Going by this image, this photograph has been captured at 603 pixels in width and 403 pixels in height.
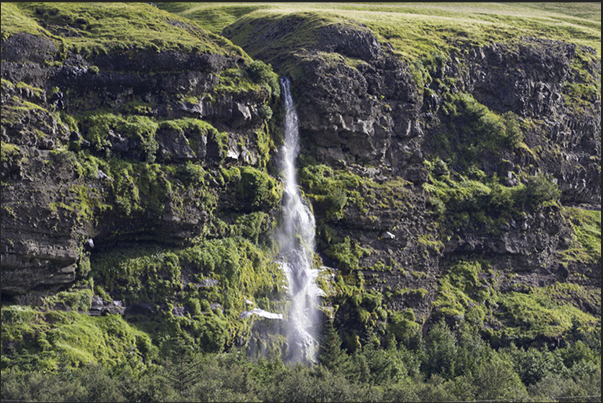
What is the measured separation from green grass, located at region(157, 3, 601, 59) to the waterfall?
68.7ft

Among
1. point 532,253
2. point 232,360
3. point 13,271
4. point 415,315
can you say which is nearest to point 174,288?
point 232,360

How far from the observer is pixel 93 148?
254ft

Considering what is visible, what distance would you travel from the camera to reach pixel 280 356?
8362 centimetres

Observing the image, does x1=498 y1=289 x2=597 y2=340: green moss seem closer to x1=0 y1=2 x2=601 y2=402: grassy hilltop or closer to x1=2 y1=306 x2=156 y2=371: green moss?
x1=0 y1=2 x2=601 y2=402: grassy hilltop

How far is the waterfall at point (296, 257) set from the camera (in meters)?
85.7

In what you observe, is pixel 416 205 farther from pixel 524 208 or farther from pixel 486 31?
pixel 486 31

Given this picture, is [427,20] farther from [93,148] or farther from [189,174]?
[93,148]

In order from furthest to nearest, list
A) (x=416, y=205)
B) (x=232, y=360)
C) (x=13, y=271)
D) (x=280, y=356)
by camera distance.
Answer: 1. (x=416, y=205)
2. (x=280, y=356)
3. (x=232, y=360)
4. (x=13, y=271)

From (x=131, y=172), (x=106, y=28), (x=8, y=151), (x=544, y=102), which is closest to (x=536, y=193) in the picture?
(x=544, y=102)

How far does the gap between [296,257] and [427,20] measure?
58449mm

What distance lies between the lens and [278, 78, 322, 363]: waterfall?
8569 centimetres

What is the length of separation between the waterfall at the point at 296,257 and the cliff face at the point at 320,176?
1.56m

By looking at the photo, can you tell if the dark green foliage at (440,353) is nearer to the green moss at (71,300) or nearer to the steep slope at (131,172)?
the steep slope at (131,172)

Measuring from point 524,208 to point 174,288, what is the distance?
2036 inches
